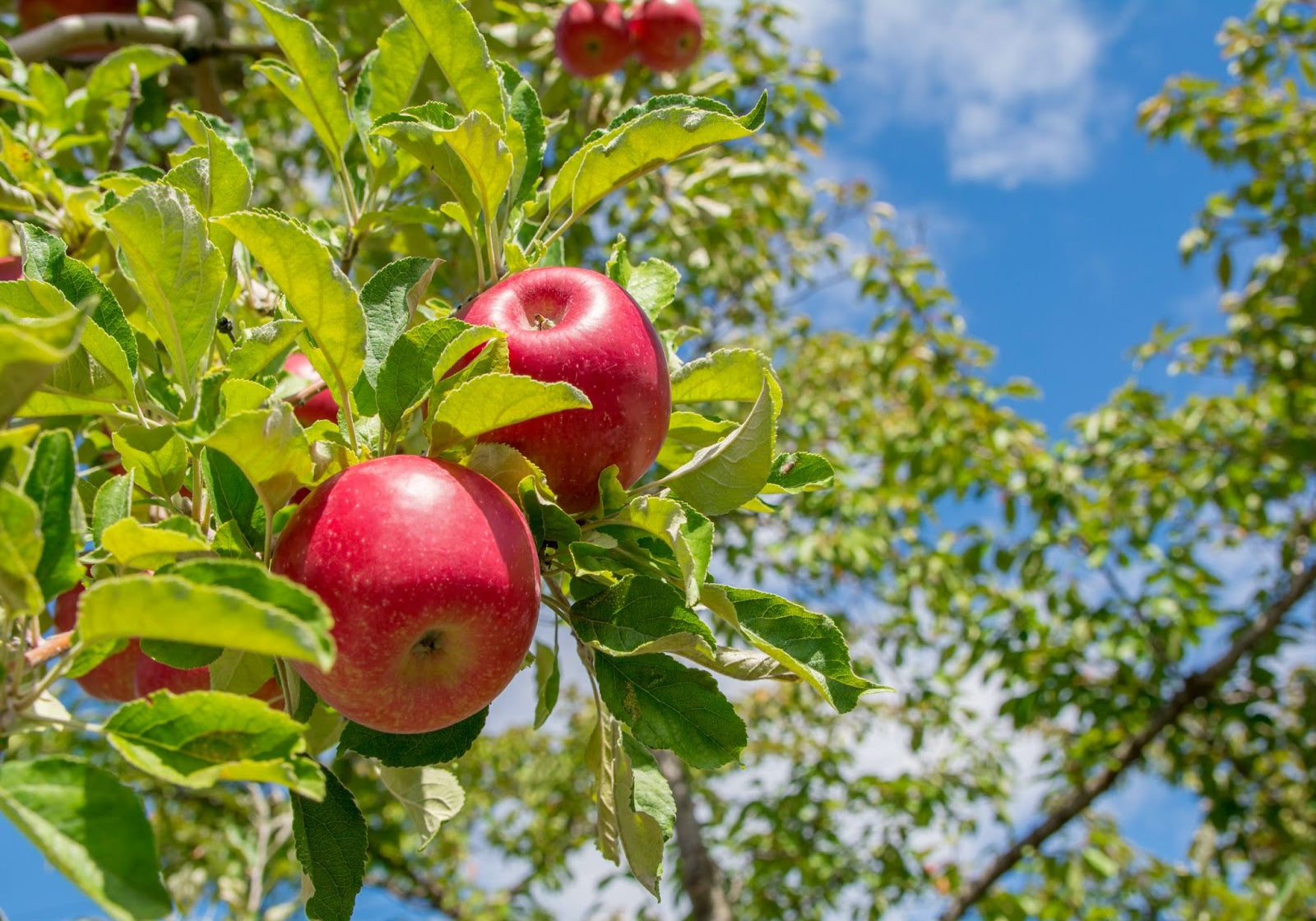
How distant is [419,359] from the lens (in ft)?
2.89

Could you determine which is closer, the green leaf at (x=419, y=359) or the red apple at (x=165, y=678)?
the green leaf at (x=419, y=359)

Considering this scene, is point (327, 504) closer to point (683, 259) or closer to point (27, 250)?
point (27, 250)

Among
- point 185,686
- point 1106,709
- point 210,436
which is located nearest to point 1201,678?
point 1106,709

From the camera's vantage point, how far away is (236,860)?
13.3 feet

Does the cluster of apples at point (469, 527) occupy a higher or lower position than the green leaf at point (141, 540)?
higher

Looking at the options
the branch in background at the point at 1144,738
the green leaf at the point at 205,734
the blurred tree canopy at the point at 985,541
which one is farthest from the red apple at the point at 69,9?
the branch in background at the point at 1144,738

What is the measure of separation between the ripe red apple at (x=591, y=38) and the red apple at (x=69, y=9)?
1.21 metres

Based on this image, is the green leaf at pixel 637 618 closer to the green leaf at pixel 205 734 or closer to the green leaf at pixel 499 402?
the green leaf at pixel 499 402

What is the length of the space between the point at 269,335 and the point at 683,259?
8.28 ft

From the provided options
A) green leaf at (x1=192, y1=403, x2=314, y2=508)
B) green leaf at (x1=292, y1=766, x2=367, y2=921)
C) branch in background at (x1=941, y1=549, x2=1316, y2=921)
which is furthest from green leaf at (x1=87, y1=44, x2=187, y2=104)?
branch in background at (x1=941, y1=549, x2=1316, y2=921)

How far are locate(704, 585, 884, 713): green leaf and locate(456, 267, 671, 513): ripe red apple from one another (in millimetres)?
174

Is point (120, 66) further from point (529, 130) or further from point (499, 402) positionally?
point (499, 402)

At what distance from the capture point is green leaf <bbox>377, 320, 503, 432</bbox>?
0.85 meters

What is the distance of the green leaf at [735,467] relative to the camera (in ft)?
3.00
